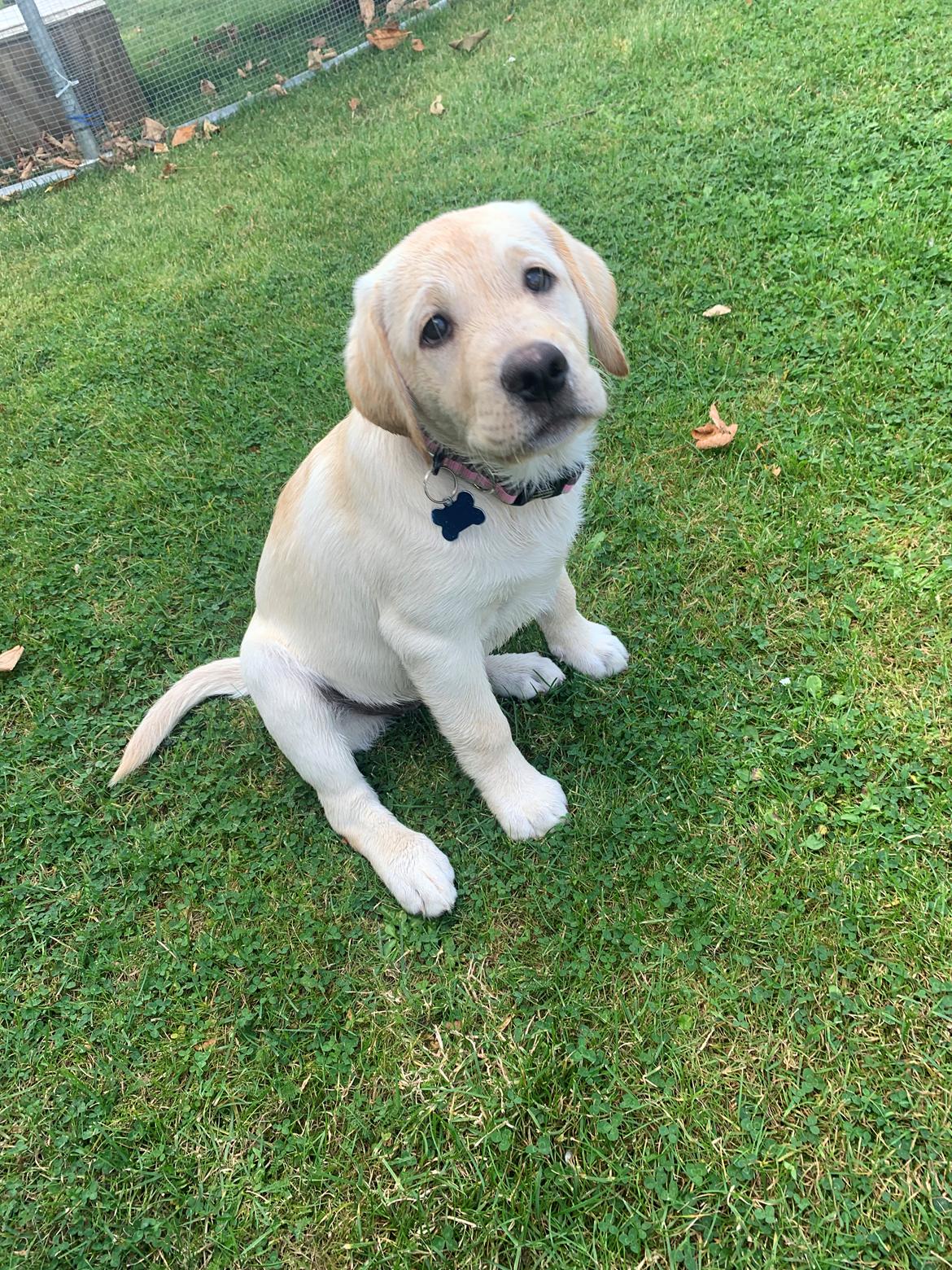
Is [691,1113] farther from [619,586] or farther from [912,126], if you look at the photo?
[912,126]

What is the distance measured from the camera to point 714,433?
337cm

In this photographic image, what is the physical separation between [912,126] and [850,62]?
1117 mm

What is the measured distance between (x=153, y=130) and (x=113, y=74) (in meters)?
1.19

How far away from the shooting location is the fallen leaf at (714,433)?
3.31 metres

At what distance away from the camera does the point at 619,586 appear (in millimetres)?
3043

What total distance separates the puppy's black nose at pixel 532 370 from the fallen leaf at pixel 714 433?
180cm

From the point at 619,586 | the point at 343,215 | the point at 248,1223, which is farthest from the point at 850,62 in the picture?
the point at 248,1223

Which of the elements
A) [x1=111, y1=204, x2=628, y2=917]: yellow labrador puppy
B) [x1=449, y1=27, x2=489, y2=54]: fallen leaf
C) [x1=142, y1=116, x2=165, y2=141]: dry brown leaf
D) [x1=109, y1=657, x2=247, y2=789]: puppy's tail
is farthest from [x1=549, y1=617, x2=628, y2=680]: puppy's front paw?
[x1=142, y1=116, x2=165, y2=141]: dry brown leaf

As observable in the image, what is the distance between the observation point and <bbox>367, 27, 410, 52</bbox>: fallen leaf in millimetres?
8180

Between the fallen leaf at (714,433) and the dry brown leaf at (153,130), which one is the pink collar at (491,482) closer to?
the fallen leaf at (714,433)

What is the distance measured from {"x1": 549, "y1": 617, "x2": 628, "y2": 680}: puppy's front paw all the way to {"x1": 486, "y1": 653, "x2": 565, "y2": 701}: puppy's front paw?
0.08 metres

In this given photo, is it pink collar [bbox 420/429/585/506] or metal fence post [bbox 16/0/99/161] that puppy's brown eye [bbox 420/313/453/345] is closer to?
pink collar [bbox 420/429/585/506]

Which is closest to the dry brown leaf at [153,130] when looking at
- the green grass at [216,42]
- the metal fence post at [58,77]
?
the green grass at [216,42]

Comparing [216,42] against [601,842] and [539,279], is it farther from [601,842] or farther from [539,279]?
[601,842]
